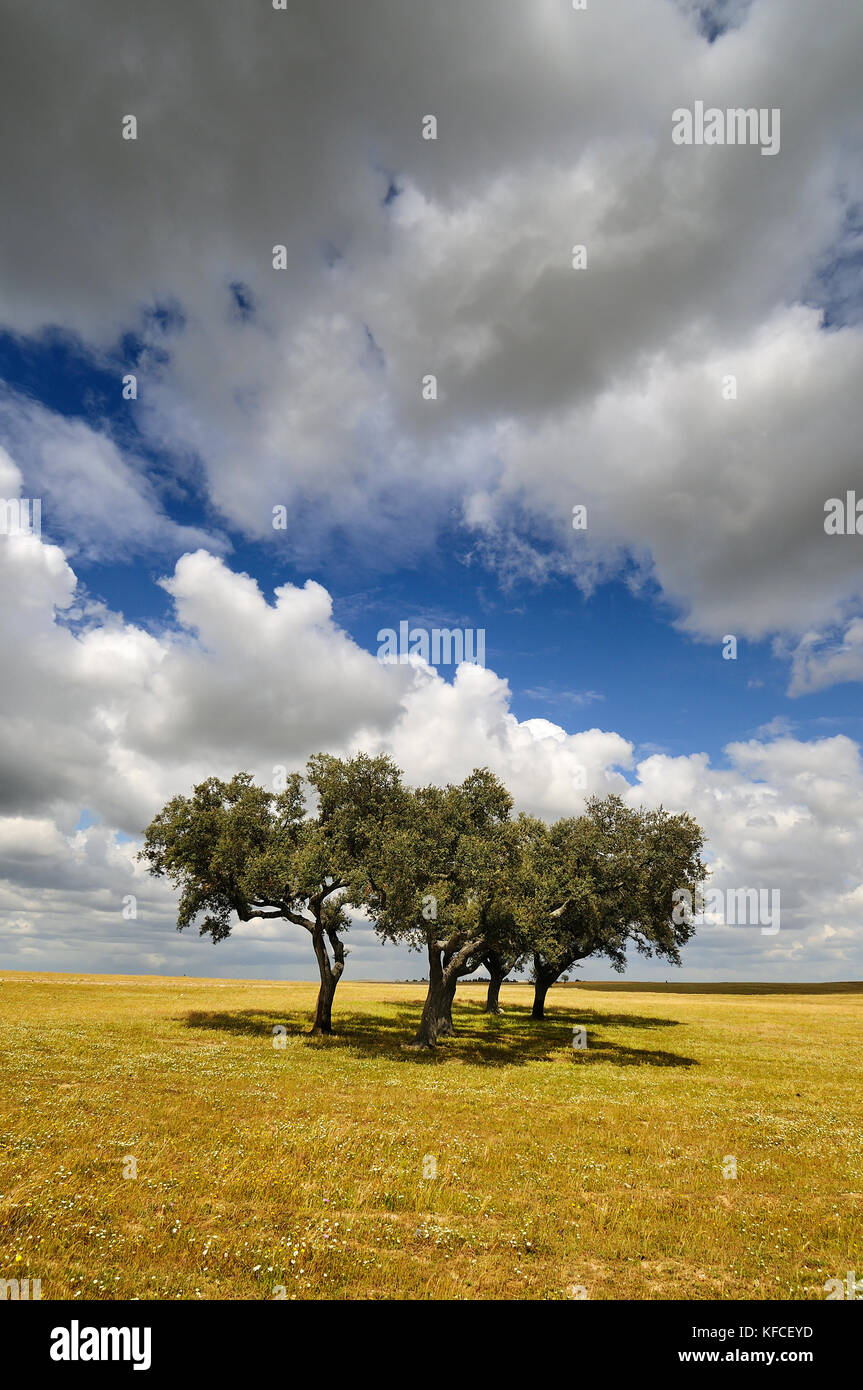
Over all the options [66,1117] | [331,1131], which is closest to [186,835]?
[66,1117]

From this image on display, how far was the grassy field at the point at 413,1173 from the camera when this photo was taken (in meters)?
11.7

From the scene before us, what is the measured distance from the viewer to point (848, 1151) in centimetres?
2141

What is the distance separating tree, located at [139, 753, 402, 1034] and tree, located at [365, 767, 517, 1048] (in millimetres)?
2304

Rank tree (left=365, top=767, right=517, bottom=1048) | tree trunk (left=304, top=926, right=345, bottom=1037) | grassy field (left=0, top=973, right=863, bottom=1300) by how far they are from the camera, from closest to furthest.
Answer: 1. grassy field (left=0, top=973, right=863, bottom=1300)
2. tree (left=365, top=767, right=517, bottom=1048)
3. tree trunk (left=304, top=926, right=345, bottom=1037)

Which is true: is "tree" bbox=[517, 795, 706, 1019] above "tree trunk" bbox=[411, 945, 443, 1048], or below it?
above

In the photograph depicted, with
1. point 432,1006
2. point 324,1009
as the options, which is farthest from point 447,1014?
point 324,1009

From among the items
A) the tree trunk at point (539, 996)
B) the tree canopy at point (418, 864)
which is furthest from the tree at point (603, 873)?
the tree trunk at point (539, 996)

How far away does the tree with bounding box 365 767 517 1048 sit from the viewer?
36.8 metres

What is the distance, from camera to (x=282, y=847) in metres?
41.7

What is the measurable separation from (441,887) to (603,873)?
44.5ft

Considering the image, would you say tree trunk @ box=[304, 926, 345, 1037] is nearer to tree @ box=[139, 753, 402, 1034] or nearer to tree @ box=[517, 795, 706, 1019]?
tree @ box=[139, 753, 402, 1034]

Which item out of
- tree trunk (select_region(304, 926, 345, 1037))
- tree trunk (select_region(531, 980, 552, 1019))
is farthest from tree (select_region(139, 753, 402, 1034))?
tree trunk (select_region(531, 980, 552, 1019))
